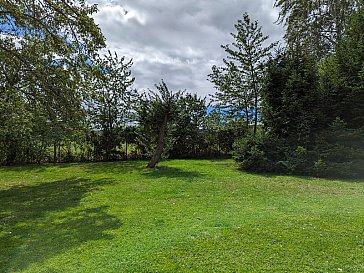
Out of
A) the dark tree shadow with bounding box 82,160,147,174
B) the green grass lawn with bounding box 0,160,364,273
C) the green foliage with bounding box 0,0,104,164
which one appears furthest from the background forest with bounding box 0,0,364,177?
the green grass lawn with bounding box 0,160,364,273

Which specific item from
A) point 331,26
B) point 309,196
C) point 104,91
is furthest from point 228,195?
point 331,26

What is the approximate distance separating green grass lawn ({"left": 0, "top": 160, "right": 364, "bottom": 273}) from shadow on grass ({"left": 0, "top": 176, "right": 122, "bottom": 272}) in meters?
0.01

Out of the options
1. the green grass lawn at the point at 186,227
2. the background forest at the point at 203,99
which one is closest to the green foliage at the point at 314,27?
the background forest at the point at 203,99

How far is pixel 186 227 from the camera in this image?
3.92 m

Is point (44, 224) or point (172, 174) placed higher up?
point (172, 174)

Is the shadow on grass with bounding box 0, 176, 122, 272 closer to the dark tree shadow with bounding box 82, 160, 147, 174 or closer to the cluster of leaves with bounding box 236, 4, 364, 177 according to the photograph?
the dark tree shadow with bounding box 82, 160, 147, 174

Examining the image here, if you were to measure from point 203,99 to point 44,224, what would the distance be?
1158cm

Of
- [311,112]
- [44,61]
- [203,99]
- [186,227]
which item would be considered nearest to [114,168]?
[44,61]

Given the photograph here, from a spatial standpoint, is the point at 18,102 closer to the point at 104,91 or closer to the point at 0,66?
the point at 0,66

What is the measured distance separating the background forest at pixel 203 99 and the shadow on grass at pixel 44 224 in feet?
5.81

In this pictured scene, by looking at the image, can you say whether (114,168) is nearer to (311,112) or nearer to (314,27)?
(311,112)

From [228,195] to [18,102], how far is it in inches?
212

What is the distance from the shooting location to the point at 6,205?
5918mm

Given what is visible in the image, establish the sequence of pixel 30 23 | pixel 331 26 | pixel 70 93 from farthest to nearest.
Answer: pixel 331 26 → pixel 70 93 → pixel 30 23
